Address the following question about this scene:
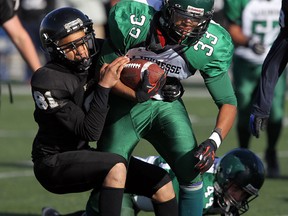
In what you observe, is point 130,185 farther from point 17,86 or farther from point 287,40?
point 17,86

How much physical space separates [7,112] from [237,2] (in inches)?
209

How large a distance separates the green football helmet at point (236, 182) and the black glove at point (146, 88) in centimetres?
103

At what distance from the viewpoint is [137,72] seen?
506cm

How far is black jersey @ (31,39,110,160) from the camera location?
195 inches

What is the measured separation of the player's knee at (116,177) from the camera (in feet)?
16.2

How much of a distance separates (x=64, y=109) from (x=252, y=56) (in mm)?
4030

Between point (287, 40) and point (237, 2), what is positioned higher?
point (287, 40)

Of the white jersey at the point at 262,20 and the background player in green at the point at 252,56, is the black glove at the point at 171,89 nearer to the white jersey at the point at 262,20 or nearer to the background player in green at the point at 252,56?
the background player in green at the point at 252,56

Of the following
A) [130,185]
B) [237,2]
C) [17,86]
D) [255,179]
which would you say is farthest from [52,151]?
[17,86]

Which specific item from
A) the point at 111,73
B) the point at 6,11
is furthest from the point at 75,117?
the point at 6,11

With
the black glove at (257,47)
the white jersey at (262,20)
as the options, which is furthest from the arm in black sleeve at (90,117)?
the white jersey at (262,20)

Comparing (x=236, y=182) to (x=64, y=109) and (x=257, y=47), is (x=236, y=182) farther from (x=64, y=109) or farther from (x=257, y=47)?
(x=257, y=47)

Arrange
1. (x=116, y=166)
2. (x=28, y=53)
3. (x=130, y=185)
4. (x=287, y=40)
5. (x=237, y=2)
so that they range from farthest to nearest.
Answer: (x=237, y=2) → (x=28, y=53) → (x=287, y=40) → (x=130, y=185) → (x=116, y=166)

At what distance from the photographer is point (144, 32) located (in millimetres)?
5164
